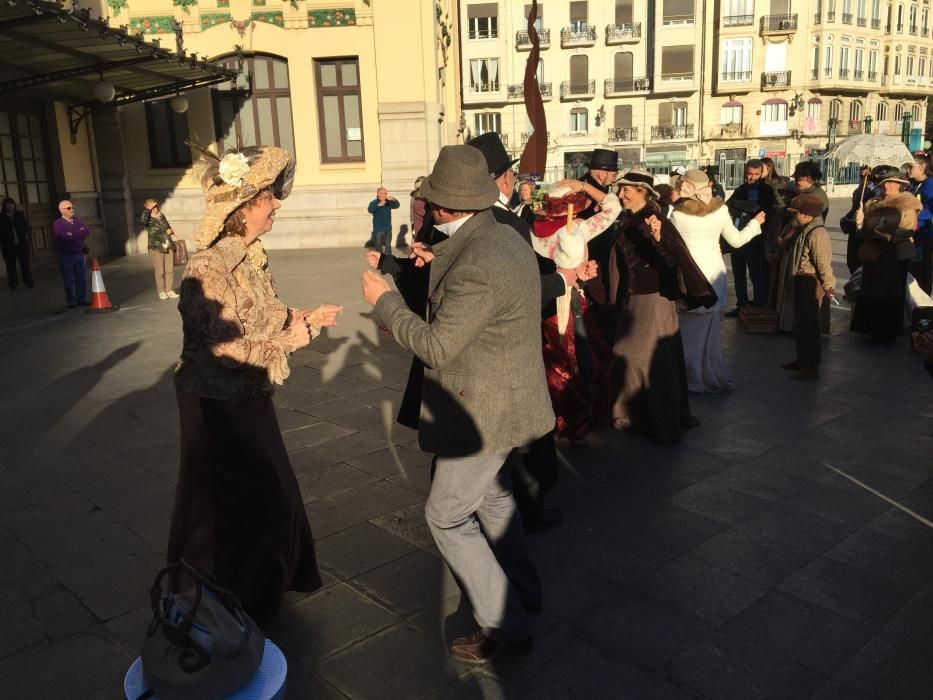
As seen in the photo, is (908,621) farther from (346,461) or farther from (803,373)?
(803,373)

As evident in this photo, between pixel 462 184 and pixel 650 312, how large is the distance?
9.89ft

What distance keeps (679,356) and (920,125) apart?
65334 mm

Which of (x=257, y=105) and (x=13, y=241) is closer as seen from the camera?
(x=13, y=241)

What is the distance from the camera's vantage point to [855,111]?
5531 centimetres

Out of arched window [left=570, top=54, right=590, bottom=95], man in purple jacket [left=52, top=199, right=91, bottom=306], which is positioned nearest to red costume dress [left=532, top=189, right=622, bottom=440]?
man in purple jacket [left=52, top=199, right=91, bottom=306]

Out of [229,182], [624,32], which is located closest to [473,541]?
[229,182]

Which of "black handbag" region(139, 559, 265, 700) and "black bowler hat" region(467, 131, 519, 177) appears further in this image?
"black bowler hat" region(467, 131, 519, 177)

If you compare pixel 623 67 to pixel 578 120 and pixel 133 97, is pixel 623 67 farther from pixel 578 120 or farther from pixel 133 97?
pixel 133 97

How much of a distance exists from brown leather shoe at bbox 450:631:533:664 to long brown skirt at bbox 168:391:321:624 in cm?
80

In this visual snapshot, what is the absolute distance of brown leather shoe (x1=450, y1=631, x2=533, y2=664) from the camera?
2957 mm

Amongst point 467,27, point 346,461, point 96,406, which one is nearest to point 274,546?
point 346,461

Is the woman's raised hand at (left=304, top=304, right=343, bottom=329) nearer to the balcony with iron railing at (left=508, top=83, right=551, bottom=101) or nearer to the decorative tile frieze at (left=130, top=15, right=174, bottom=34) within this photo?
the decorative tile frieze at (left=130, top=15, right=174, bottom=34)

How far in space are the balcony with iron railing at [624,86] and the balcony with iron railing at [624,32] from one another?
246 cm

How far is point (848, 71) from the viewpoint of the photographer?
5331 centimetres
